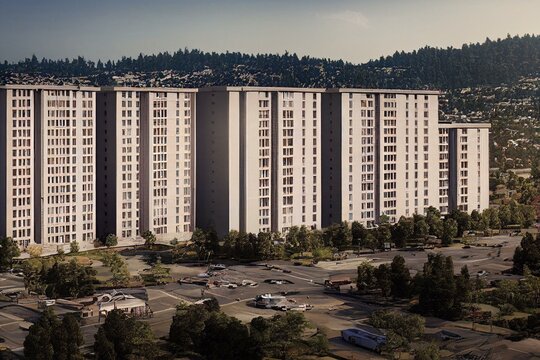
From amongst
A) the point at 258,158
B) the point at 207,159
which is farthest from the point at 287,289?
the point at 207,159

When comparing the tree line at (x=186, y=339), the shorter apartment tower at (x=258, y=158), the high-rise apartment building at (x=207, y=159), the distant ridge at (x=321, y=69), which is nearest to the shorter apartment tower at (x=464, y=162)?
the high-rise apartment building at (x=207, y=159)

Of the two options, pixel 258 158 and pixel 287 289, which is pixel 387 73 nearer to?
pixel 258 158

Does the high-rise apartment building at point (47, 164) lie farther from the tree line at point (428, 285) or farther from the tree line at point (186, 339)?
the tree line at point (186, 339)

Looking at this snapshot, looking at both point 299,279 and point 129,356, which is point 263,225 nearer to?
point 299,279

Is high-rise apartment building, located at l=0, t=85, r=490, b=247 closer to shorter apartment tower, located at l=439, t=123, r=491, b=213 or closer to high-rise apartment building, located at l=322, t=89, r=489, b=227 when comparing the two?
high-rise apartment building, located at l=322, t=89, r=489, b=227

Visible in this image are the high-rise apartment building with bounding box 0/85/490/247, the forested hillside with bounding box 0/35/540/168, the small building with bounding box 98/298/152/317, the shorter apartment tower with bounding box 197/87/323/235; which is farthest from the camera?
the forested hillside with bounding box 0/35/540/168

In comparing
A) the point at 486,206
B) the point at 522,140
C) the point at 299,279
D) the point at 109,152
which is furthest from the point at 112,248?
the point at 522,140

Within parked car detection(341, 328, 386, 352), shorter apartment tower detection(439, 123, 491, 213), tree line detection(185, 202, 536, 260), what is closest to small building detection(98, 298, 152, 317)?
parked car detection(341, 328, 386, 352)
